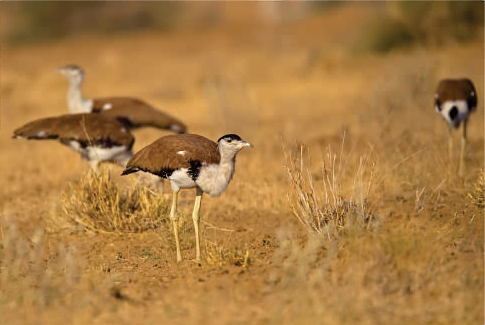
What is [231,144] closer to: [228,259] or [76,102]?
[228,259]

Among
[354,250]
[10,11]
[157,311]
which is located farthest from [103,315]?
[10,11]

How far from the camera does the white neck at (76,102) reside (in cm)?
715

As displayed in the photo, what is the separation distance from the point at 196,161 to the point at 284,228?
125cm

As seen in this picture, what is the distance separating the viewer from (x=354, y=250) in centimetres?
404

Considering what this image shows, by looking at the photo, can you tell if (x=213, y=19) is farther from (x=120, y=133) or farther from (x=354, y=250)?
(x=354, y=250)

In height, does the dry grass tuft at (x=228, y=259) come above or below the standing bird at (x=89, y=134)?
below

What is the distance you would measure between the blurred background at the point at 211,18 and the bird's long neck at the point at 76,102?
911cm

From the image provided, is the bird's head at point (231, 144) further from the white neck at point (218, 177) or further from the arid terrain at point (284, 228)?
the arid terrain at point (284, 228)

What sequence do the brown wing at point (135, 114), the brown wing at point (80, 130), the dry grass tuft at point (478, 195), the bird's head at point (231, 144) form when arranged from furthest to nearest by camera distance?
the brown wing at point (135, 114) → the brown wing at point (80, 130) → the dry grass tuft at point (478, 195) → the bird's head at point (231, 144)

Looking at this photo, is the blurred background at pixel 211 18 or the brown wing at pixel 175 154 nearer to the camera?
the brown wing at pixel 175 154

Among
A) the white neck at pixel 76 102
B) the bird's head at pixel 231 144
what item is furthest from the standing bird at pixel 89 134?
the bird's head at pixel 231 144

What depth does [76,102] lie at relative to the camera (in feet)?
23.7

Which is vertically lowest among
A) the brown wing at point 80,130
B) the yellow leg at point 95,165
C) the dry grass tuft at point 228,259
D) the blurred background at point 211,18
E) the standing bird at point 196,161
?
the dry grass tuft at point 228,259

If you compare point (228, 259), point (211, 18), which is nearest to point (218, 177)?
point (228, 259)
